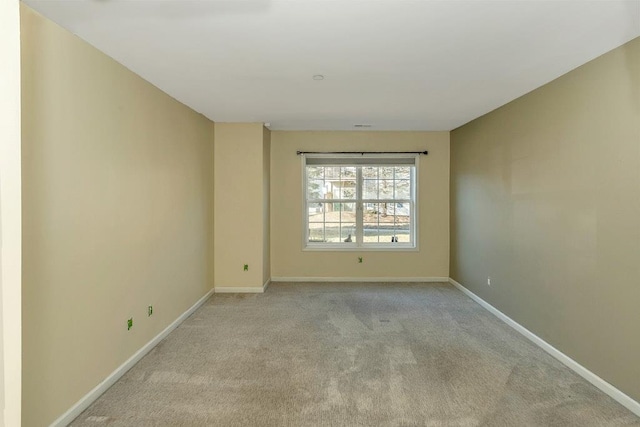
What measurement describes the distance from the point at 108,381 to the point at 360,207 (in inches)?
159

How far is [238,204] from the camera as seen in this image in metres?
4.82

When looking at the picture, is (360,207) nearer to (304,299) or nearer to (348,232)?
(348,232)

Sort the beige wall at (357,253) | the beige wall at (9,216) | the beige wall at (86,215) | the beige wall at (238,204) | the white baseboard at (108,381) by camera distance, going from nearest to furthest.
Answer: the beige wall at (9,216) → the beige wall at (86,215) → the white baseboard at (108,381) → the beige wall at (238,204) → the beige wall at (357,253)

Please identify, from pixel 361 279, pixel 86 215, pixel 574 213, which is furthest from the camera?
pixel 361 279

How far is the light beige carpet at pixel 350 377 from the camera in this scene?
2.10m

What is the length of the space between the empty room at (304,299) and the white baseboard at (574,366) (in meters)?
0.02

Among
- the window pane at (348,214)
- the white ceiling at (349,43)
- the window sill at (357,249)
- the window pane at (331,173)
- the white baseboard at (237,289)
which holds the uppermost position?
the white ceiling at (349,43)

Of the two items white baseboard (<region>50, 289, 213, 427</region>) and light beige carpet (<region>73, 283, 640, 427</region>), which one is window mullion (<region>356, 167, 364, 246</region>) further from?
white baseboard (<region>50, 289, 213, 427</region>)

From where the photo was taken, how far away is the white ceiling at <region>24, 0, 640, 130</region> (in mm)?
1829

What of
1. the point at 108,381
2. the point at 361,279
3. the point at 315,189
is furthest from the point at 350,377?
the point at 315,189

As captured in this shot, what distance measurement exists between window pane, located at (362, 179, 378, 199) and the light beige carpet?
2.15m

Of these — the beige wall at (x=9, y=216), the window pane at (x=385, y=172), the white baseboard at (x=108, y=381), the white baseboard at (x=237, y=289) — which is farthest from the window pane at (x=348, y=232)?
the beige wall at (x=9, y=216)

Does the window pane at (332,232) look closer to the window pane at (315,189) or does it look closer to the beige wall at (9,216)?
the window pane at (315,189)

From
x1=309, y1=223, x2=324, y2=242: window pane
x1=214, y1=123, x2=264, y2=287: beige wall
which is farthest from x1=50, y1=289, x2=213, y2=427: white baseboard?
x1=309, y1=223, x2=324, y2=242: window pane
